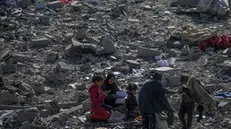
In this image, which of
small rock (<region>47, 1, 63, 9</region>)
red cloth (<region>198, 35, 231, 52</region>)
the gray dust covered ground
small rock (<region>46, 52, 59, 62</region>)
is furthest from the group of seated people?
small rock (<region>47, 1, 63, 9</region>)

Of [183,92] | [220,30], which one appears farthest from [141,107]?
[220,30]

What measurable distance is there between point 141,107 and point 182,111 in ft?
2.74

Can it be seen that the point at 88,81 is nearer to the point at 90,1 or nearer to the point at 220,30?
the point at 220,30

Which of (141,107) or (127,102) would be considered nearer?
(141,107)

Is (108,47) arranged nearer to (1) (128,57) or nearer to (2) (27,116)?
(1) (128,57)

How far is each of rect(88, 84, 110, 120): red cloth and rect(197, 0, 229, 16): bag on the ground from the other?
10.4 m

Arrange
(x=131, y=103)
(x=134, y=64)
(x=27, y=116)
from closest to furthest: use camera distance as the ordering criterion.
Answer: (x=131, y=103), (x=27, y=116), (x=134, y=64)

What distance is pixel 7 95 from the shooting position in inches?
557

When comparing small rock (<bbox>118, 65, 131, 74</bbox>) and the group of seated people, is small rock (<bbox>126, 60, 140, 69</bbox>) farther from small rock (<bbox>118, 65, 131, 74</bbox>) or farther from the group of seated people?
the group of seated people

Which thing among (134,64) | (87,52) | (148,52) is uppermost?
(134,64)

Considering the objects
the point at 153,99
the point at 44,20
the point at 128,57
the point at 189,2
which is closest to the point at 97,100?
the point at 153,99

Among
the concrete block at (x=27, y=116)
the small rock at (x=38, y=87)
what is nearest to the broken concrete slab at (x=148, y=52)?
the small rock at (x=38, y=87)

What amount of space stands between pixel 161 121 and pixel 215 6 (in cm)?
1081

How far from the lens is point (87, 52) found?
59.6 feet
